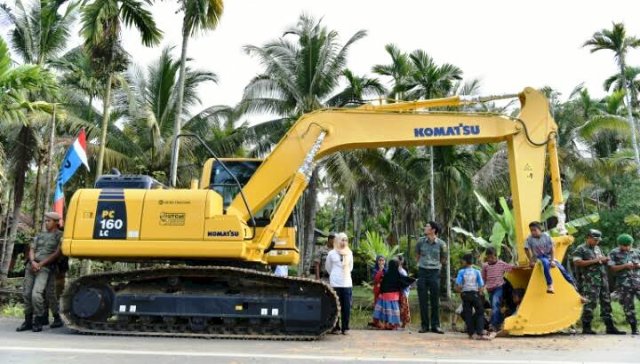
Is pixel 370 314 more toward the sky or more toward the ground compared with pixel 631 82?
more toward the ground

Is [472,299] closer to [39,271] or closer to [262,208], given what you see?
[262,208]

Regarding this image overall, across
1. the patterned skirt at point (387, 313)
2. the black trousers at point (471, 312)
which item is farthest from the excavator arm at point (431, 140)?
the patterned skirt at point (387, 313)

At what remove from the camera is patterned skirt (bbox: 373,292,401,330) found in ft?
32.7

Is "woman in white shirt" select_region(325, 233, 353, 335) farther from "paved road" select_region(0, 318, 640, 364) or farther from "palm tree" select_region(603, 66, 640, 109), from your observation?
"palm tree" select_region(603, 66, 640, 109)

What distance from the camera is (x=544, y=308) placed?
825cm

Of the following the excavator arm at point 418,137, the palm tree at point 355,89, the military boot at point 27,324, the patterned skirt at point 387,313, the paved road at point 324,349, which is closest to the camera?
the paved road at point 324,349

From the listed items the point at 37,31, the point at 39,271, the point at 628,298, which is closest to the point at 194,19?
the point at 37,31

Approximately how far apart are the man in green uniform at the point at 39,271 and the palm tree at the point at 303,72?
1369 centimetres

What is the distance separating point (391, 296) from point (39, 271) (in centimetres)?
601

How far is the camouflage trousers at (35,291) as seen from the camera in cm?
855

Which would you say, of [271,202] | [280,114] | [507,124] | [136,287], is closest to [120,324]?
[136,287]

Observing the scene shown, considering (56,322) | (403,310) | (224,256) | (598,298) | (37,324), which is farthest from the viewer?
(403,310)

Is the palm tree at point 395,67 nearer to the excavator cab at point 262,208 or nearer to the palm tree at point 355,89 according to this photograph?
the palm tree at point 355,89

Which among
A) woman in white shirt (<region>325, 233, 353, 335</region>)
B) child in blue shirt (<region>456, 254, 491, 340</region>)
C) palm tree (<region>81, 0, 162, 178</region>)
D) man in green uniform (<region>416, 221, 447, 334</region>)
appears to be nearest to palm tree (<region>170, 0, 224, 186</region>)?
palm tree (<region>81, 0, 162, 178</region>)
